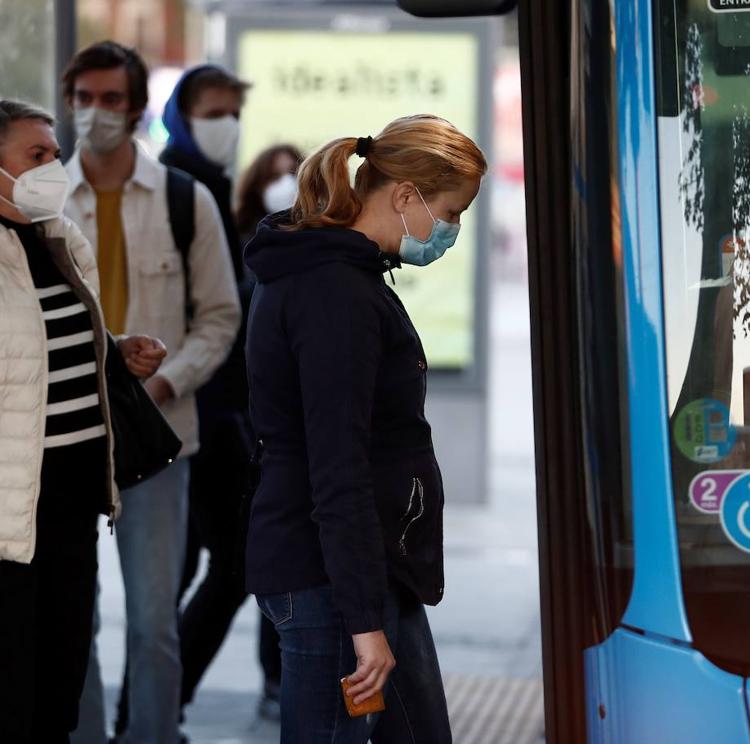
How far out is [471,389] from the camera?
909 cm

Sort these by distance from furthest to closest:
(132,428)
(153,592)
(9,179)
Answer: (153,592), (132,428), (9,179)

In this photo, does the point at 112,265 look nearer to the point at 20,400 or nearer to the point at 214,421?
the point at 214,421

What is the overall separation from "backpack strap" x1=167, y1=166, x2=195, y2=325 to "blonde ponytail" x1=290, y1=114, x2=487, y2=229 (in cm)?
167

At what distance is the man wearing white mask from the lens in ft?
14.1

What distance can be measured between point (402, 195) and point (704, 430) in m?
0.78

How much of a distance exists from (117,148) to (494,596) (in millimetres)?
3314

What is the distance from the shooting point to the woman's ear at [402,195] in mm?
2768

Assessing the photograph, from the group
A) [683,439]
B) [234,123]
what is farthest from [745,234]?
[234,123]

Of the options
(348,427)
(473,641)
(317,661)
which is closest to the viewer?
(348,427)

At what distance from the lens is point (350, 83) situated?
895 centimetres

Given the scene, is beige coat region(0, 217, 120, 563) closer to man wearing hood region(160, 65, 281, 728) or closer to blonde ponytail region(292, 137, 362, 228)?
blonde ponytail region(292, 137, 362, 228)

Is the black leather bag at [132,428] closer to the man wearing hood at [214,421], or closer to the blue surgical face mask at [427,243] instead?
the man wearing hood at [214,421]

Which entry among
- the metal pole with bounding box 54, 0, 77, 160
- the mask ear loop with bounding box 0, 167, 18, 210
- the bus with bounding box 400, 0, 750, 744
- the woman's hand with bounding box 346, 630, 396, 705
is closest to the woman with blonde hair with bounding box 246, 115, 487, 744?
the woman's hand with bounding box 346, 630, 396, 705

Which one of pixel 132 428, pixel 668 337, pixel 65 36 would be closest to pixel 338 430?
pixel 668 337
